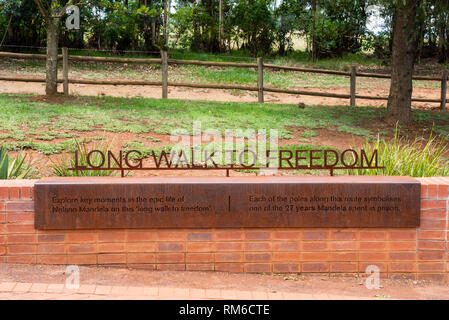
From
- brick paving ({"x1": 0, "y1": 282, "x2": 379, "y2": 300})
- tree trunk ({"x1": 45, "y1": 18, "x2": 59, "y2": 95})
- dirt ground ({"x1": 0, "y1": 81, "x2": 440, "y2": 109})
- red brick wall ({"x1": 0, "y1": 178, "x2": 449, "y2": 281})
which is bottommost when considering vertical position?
brick paving ({"x1": 0, "y1": 282, "x2": 379, "y2": 300})

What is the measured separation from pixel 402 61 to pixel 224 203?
10.7m

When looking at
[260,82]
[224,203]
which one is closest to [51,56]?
[260,82]

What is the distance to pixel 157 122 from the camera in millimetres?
12750

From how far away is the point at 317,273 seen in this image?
529 centimetres

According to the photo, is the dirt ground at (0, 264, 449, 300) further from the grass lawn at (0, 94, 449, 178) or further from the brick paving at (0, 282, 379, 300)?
the grass lawn at (0, 94, 449, 178)

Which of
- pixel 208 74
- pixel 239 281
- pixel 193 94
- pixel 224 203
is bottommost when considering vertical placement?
pixel 239 281

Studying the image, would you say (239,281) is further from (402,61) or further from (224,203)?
(402,61)

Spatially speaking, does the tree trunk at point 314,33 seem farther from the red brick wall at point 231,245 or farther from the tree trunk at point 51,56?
the red brick wall at point 231,245

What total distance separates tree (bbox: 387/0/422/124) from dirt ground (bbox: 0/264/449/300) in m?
9.97

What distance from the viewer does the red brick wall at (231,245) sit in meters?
5.16

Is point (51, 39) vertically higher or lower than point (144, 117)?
higher

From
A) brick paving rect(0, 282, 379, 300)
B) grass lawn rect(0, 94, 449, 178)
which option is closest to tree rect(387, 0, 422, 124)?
grass lawn rect(0, 94, 449, 178)

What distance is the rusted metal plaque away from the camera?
5.12 meters

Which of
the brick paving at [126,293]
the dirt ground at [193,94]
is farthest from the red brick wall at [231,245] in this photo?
the dirt ground at [193,94]
